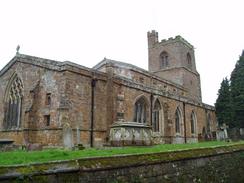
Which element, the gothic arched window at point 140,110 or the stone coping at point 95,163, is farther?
the gothic arched window at point 140,110

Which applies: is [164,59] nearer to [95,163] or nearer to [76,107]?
[76,107]

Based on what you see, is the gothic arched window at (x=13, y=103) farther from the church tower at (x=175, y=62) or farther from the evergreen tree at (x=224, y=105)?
the church tower at (x=175, y=62)

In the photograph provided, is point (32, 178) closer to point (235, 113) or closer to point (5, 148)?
point (5, 148)

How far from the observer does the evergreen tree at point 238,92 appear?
35.9 meters

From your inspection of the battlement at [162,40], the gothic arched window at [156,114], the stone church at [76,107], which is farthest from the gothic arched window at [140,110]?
the battlement at [162,40]

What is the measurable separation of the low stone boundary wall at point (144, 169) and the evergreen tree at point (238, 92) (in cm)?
2477

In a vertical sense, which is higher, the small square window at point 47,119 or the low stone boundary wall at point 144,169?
the small square window at point 47,119

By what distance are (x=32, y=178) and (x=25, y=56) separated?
18.2 metres

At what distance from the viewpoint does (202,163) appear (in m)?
10.5

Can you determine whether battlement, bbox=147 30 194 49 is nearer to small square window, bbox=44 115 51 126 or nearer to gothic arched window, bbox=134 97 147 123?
gothic arched window, bbox=134 97 147 123

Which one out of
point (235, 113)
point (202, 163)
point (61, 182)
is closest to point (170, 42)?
point (235, 113)

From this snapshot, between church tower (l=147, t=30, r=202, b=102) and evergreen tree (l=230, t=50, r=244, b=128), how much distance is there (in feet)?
28.2

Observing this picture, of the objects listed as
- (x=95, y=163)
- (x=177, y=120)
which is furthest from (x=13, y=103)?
(x=177, y=120)

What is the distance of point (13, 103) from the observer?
22.6 metres
